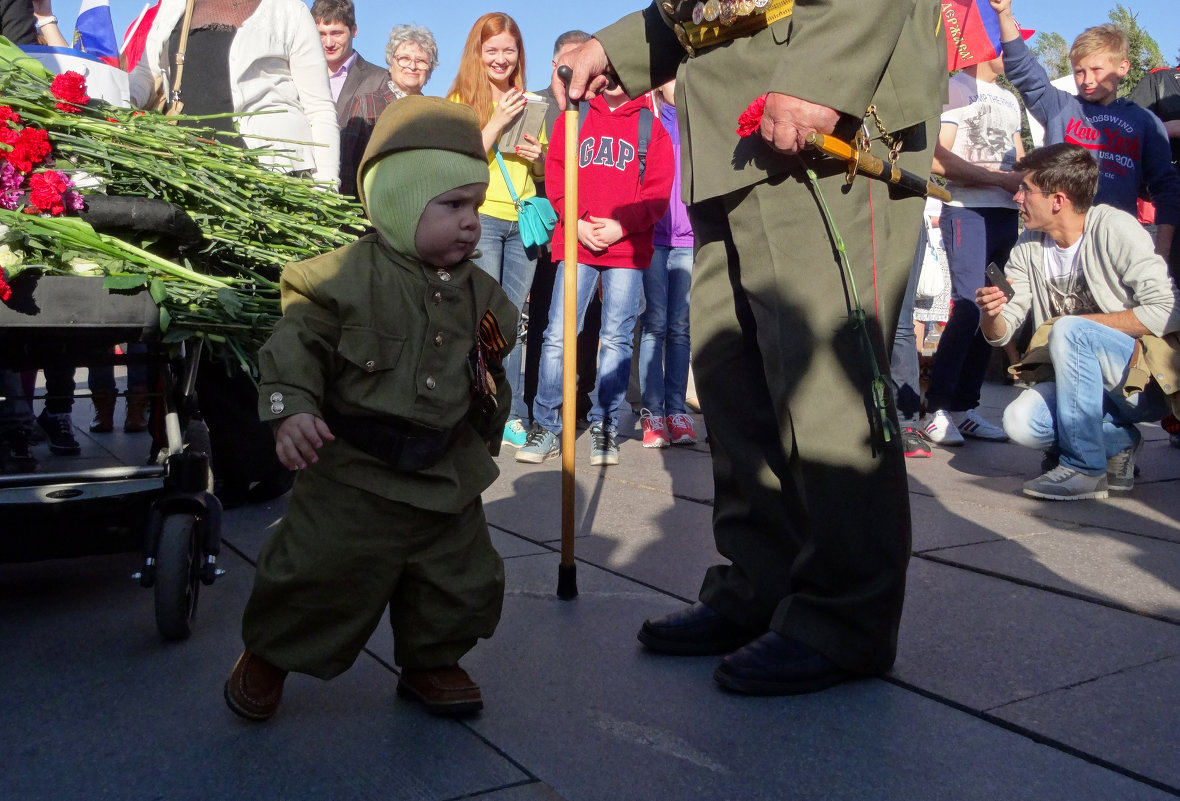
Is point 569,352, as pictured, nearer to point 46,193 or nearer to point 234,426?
point 46,193

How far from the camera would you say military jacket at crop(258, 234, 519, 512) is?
229 cm

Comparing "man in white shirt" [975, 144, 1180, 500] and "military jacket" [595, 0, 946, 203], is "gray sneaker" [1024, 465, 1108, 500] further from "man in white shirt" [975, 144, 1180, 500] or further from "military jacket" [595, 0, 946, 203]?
"military jacket" [595, 0, 946, 203]

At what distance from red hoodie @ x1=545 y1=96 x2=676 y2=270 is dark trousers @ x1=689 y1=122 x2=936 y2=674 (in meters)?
3.00

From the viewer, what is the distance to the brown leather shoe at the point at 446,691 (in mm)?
2490

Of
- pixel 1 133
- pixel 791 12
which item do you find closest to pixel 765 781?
pixel 791 12

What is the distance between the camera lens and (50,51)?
3.77m

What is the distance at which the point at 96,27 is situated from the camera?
19.0ft

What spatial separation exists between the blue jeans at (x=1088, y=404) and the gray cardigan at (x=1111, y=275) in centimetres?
19

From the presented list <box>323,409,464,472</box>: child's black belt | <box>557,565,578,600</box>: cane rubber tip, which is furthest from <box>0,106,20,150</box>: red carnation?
<box>557,565,578,600</box>: cane rubber tip

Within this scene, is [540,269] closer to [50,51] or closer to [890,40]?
Result: [50,51]

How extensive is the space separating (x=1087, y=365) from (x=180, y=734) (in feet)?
13.4

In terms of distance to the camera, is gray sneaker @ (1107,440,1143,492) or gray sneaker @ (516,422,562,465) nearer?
gray sneaker @ (1107,440,1143,492)

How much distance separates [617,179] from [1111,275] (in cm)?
243

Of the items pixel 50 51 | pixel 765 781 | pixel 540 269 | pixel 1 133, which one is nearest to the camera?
pixel 765 781
